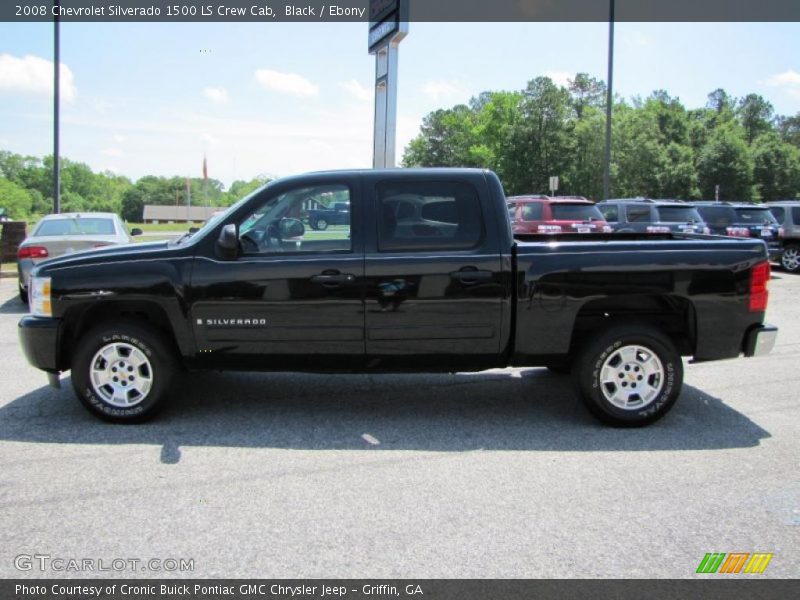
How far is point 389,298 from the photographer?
5176mm

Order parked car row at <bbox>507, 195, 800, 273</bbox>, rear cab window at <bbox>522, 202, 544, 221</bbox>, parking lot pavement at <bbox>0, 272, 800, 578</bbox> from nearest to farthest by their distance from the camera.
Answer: parking lot pavement at <bbox>0, 272, 800, 578</bbox> → parked car row at <bbox>507, 195, 800, 273</bbox> → rear cab window at <bbox>522, 202, 544, 221</bbox>

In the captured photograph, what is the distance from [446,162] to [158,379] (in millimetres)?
93187

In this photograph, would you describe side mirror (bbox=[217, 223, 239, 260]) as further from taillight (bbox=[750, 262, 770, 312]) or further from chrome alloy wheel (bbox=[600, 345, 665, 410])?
taillight (bbox=[750, 262, 770, 312])

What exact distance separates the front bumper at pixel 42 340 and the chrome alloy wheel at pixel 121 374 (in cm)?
35

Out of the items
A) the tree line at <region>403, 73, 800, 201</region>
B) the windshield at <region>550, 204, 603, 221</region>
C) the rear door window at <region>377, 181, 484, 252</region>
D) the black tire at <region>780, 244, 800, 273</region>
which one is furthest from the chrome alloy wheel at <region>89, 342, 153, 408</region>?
the tree line at <region>403, 73, 800, 201</region>

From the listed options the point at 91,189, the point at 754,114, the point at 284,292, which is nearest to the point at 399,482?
the point at 284,292

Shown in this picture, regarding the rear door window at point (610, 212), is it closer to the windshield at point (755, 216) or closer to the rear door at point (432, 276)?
the windshield at point (755, 216)

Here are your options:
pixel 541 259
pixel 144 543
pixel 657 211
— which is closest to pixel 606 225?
pixel 657 211

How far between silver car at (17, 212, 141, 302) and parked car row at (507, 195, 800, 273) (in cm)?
818

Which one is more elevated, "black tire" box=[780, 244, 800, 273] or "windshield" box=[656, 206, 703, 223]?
"windshield" box=[656, 206, 703, 223]

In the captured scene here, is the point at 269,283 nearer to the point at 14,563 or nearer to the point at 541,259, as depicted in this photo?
the point at 541,259

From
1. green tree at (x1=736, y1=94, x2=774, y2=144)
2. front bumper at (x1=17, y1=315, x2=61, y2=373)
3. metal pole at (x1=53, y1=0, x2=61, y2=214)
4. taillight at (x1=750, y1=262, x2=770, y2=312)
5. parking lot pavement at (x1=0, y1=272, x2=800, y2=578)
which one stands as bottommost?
parking lot pavement at (x1=0, y1=272, x2=800, y2=578)

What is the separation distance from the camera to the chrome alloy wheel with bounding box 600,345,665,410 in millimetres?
5270

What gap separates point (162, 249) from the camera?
211 inches
